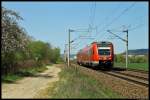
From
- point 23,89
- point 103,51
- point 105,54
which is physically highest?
point 103,51

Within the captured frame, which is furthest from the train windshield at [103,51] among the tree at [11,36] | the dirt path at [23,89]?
the dirt path at [23,89]

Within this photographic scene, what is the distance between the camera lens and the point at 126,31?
229ft

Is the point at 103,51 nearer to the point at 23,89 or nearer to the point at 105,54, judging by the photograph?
the point at 105,54

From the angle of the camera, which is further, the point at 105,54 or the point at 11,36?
the point at 105,54

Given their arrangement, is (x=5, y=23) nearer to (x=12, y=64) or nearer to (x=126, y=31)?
(x=12, y=64)

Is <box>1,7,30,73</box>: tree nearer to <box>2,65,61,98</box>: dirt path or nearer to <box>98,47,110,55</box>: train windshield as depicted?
<box>2,65,61,98</box>: dirt path

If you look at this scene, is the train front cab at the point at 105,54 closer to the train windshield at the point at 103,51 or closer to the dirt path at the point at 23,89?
the train windshield at the point at 103,51

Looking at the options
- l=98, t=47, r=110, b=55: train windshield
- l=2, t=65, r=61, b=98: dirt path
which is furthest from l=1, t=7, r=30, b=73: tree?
l=98, t=47, r=110, b=55: train windshield

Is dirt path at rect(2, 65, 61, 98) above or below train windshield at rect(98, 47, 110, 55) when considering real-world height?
below

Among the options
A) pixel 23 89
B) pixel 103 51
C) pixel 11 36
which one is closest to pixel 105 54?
pixel 103 51

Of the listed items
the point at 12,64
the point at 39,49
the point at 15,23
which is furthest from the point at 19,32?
the point at 39,49

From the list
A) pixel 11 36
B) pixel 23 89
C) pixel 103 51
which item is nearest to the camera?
pixel 23 89

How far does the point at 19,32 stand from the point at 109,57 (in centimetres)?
2198

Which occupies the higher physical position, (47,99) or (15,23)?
Result: (15,23)
